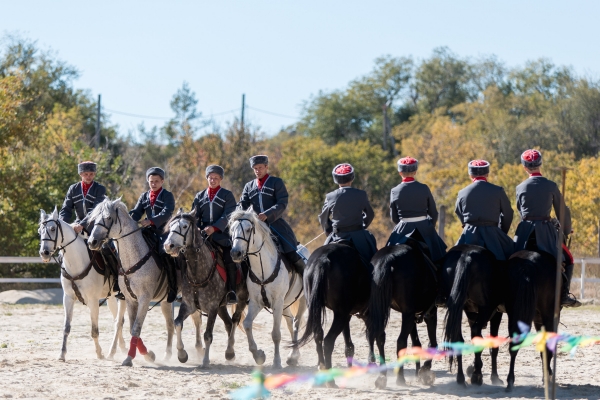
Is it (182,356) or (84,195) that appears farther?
(84,195)

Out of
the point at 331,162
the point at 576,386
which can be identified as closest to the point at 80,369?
the point at 576,386

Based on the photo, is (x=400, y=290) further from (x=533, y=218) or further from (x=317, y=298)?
(x=533, y=218)

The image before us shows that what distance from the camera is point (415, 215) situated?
10.2 m

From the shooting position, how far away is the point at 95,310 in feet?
39.4

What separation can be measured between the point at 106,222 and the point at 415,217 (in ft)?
13.1

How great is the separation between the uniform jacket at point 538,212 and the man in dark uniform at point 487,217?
188 mm

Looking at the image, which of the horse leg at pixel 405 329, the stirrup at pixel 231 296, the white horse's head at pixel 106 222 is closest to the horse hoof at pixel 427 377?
the horse leg at pixel 405 329

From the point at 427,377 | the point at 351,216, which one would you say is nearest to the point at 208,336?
the point at 351,216

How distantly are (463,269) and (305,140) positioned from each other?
49.1 metres

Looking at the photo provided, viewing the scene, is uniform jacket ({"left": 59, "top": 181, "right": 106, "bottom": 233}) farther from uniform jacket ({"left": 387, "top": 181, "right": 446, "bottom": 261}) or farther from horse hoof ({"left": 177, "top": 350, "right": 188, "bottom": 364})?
uniform jacket ({"left": 387, "top": 181, "right": 446, "bottom": 261})

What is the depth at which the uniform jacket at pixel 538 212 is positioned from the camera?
9.66 meters

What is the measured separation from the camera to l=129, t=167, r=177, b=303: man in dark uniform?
1187cm

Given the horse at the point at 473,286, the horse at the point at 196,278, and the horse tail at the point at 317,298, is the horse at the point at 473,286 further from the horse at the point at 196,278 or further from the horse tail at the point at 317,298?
the horse at the point at 196,278

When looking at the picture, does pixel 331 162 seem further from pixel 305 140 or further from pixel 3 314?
pixel 3 314
